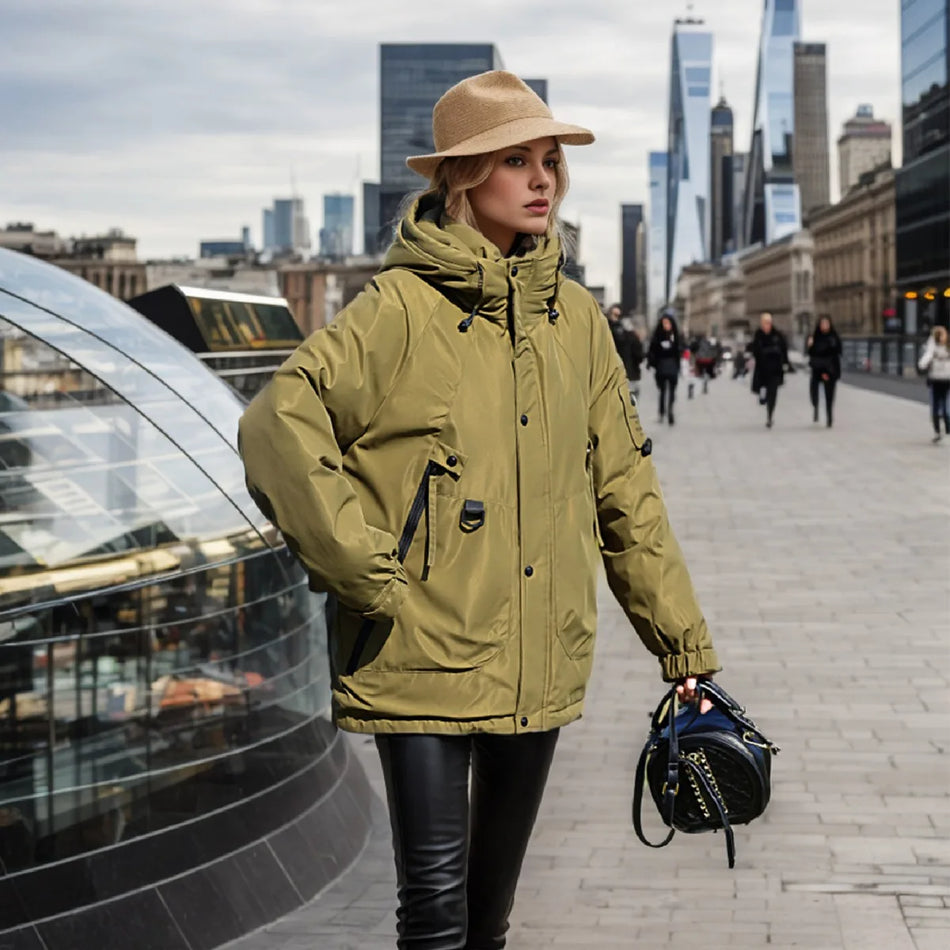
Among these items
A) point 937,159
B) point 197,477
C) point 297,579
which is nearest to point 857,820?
point 297,579

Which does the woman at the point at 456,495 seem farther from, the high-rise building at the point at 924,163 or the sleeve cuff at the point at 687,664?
the high-rise building at the point at 924,163

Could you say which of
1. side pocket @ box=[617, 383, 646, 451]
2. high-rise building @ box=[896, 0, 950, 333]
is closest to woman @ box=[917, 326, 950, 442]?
side pocket @ box=[617, 383, 646, 451]

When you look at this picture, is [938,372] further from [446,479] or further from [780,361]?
[446,479]

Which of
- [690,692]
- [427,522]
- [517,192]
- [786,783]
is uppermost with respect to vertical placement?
[517,192]

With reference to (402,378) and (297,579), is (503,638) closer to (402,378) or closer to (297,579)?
(402,378)

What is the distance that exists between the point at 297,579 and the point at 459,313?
114 inches

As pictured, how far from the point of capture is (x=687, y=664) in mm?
3510

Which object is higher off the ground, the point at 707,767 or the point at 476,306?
the point at 476,306

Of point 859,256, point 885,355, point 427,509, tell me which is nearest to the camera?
point 427,509

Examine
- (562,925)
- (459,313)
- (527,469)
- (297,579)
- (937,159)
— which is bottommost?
(562,925)

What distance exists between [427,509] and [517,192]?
1.99 ft

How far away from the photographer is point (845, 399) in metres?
42.5

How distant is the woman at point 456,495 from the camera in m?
3.08

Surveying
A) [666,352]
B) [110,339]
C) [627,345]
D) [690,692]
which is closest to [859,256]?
[666,352]
